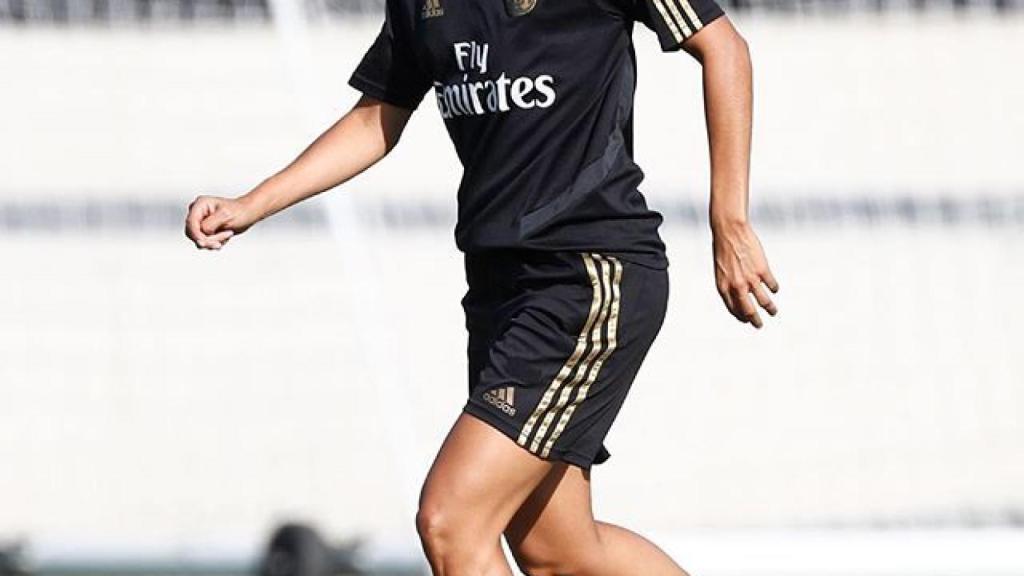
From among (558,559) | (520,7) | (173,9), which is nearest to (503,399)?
(558,559)

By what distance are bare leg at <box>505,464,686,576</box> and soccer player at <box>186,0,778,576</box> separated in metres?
0.01

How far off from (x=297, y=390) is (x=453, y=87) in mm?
2322

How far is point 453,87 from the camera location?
11.7 feet

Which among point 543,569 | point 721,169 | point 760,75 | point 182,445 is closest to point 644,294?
point 721,169

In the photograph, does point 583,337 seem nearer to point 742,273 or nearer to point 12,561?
point 742,273

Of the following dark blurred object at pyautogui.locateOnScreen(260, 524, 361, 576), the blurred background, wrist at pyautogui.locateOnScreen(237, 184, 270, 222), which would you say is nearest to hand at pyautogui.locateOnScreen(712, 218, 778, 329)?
wrist at pyautogui.locateOnScreen(237, 184, 270, 222)

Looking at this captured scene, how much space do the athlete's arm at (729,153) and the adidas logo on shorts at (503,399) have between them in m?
0.37

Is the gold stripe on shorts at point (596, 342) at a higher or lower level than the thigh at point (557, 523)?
higher

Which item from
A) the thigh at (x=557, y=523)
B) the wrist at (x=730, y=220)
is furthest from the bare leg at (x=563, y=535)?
the wrist at (x=730, y=220)

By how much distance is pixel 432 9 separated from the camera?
358cm

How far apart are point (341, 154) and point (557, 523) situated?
771mm

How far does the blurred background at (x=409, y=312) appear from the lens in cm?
532

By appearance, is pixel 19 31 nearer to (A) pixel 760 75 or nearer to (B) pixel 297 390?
(B) pixel 297 390

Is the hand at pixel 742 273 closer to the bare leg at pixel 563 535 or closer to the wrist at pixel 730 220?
the wrist at pixel 730 220
